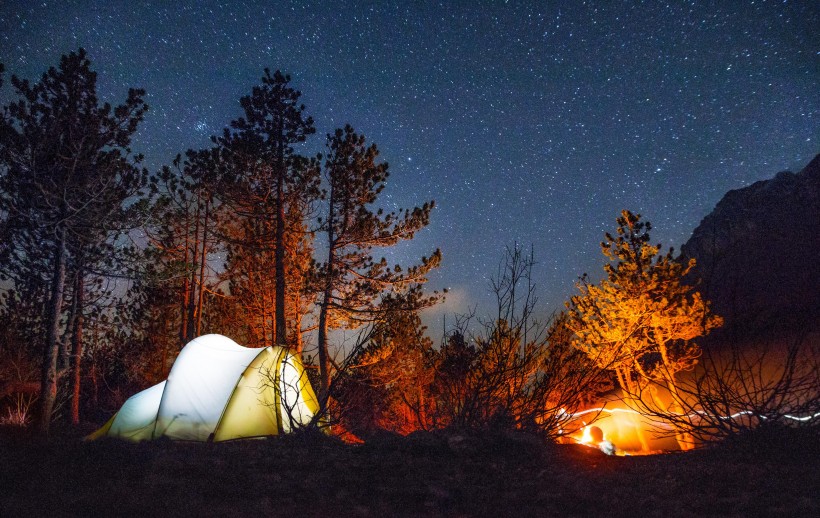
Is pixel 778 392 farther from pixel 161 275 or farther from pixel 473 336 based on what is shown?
pixel 161 275

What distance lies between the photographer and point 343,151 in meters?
16.4

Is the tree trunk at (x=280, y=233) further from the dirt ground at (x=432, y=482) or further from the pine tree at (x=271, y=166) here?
the dirt ground at (x=432, y=482)

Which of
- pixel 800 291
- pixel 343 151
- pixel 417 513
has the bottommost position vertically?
pixel 417 513

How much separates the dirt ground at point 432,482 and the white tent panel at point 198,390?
13.1ft

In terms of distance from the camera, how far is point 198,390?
9.28 metres

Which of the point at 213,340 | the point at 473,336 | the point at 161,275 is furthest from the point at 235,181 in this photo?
the point at 473,336

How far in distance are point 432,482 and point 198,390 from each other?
23.0 ft

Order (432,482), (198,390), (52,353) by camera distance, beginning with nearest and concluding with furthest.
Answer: (432,482)
(198,390)
(52,353)

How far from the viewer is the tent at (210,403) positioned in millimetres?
8906


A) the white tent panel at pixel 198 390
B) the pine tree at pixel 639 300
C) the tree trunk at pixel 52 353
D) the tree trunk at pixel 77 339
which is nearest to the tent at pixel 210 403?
the white tent panel at pixel 198 390

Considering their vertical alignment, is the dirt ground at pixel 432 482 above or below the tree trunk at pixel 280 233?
below

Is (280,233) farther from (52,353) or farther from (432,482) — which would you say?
(432,482)

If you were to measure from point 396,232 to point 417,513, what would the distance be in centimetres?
1338

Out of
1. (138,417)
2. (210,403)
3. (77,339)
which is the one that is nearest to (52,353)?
(138,417)
